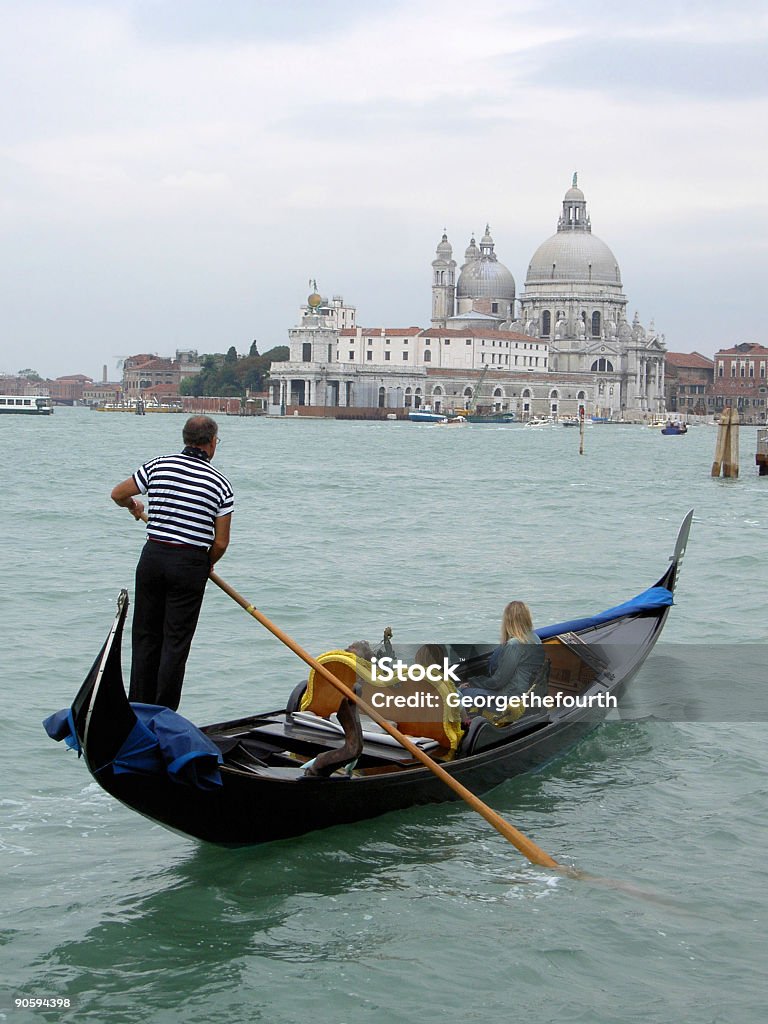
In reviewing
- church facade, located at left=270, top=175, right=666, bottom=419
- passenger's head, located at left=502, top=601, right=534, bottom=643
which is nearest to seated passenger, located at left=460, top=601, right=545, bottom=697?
passenger's head, located at left=502, top=601, right=534, bottom=643

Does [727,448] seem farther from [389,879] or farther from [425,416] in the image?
[425,416]

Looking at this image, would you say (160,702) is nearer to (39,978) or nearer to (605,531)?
(39,978)

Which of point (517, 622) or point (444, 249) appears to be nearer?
point (517, 622)

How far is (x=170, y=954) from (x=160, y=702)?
0.77 metres

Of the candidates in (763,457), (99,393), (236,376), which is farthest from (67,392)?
(763,457)

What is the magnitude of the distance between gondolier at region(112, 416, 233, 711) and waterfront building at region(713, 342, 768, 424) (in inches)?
3630

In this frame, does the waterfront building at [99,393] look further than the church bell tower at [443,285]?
Yes

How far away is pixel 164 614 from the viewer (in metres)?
4.38

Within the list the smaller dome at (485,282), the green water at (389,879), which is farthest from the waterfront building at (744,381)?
the green water at (389,879)

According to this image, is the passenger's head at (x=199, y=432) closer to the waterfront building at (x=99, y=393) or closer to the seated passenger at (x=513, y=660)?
the seated passenger at (x=513, y=660)

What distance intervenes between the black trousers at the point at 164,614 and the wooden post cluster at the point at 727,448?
23930mm

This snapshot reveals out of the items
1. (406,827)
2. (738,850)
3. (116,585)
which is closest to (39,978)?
(406,827)

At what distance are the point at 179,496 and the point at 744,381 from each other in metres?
95.0

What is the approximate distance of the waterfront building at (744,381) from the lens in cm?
9444
